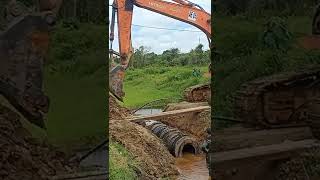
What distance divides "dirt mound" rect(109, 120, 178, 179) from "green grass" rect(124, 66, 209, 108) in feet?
0.92

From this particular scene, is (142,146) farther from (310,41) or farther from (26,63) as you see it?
(310,41)

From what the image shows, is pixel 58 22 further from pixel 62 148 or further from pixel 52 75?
pixel 62 148

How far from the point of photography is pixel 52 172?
423cm

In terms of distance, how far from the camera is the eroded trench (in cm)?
521

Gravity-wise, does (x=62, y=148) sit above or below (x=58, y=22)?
below

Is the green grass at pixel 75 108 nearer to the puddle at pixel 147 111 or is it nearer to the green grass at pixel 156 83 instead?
the green grass at pixel 156 83

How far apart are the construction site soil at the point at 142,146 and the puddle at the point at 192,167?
8 centimetres

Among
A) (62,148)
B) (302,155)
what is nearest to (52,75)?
(62,148)

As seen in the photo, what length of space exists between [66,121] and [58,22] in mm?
909

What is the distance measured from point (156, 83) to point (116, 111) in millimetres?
541

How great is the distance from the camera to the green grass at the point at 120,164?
494 cm

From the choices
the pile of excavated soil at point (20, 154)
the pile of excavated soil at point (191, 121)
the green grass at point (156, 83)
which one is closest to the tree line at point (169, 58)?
the green grass at point (156, 83)

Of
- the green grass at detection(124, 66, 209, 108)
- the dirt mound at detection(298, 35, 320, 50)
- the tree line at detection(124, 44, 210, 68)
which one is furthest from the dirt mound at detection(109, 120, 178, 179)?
the dirt mound at detection(298, 35, 320, 50)

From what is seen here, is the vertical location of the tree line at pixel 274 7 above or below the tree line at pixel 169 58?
above
